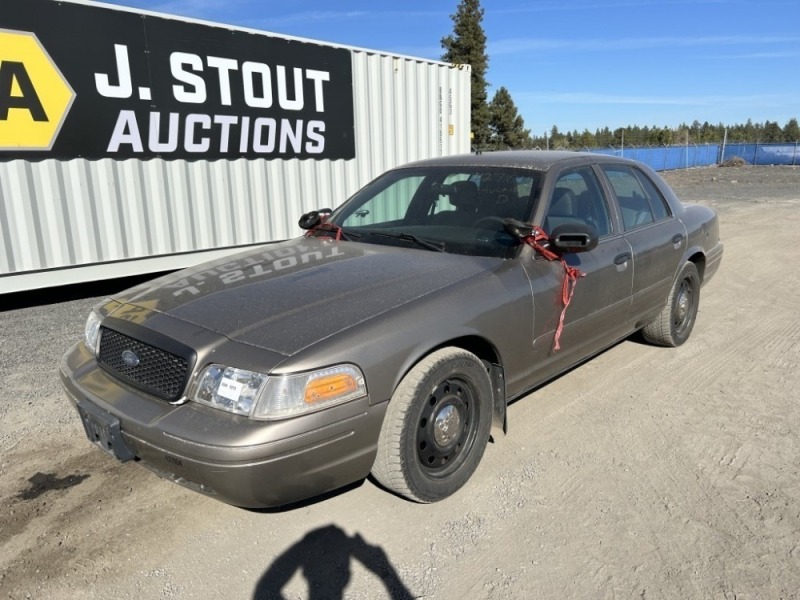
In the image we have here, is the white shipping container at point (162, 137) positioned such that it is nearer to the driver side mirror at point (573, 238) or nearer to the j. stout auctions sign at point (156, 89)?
the j. stout auctions sign at point (156, 89)

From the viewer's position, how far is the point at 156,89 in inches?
261

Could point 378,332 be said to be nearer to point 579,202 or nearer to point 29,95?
point 579,202

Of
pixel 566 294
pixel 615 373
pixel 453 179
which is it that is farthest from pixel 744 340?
pixel 453 179

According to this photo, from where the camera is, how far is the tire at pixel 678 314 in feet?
16.2

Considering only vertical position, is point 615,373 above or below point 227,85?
below

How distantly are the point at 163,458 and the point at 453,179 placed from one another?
2.60m

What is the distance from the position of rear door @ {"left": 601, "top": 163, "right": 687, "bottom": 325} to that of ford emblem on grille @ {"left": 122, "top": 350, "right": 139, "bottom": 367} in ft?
10.8

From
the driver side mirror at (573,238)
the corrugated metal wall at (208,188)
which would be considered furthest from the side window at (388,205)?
the corrugated metal wall at (208,188)

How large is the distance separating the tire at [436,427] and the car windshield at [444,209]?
82cm

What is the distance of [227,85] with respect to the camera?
7.16 meters

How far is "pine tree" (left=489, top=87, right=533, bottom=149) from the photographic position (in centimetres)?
4428

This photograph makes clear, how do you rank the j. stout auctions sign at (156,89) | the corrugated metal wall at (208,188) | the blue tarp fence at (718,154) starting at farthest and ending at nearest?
the blue tarp fence at (718,154), the corrugated metal wall at (208,188), the j. stout auctions sign at (156,89)

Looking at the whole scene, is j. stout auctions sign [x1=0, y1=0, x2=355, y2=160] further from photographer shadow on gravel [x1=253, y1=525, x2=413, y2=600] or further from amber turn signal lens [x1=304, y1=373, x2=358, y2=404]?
photographer shadow on gravel [x1=253, y1=525, x2=413, y2=600]

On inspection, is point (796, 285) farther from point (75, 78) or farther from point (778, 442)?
point (75, 78)
